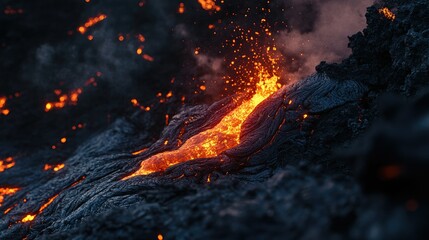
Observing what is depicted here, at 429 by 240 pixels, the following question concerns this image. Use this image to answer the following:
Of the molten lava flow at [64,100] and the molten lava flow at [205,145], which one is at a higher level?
the molten lava flow at [64,100]

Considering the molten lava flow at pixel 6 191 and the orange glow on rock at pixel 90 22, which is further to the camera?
the orange glow on rock at pixel 90 22

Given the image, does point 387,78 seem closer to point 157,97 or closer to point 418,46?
point 418,46

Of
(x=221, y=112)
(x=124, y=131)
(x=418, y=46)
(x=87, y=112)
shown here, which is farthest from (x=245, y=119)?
(x=87, y=112)

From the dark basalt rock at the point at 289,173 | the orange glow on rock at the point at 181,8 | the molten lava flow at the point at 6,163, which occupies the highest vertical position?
the orange glow on rock at the point at 181,8

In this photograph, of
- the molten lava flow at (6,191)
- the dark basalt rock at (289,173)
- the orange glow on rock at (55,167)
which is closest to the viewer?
the dark basalt rock at (289,173)

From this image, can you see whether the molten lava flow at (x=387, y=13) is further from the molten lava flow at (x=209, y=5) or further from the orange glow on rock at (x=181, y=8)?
the orange glow on rock at (x=181, y=8)

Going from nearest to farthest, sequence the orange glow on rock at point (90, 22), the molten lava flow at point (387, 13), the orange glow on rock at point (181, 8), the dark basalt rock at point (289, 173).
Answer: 1. the dark basalt rock at point (289, 173)
2. the molten lava flow at point (387, 13)
3. the orange glow on rock at point (181, 8)
4. the orange glow on rock at point (90, 22)

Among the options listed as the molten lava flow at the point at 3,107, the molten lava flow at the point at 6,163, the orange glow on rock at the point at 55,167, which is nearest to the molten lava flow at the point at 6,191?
the orange glow on rock at the point at 55,167
